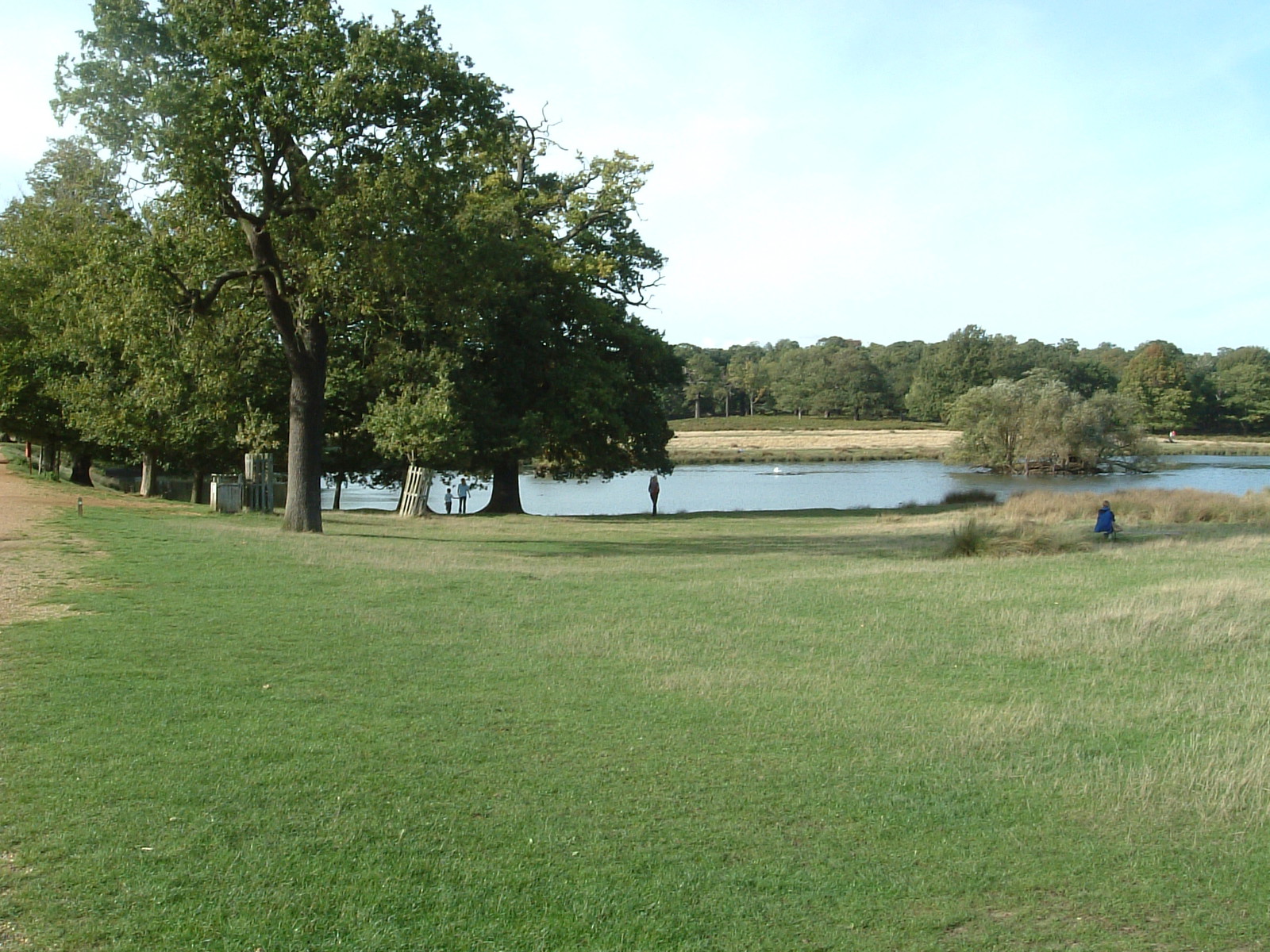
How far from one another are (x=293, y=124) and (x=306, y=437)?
22.7 feet

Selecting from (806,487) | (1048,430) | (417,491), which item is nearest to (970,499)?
(806,487)

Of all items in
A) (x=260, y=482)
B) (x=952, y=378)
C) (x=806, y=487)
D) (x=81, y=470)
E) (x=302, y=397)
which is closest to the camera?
(x=302, y=397)

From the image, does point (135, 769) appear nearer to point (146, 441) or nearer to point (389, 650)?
point (389, 650)

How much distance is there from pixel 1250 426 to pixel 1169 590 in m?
122

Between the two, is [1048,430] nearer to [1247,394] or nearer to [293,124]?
[293,124]

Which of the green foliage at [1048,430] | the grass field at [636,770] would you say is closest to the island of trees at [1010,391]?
the green foliage at [1048,430]

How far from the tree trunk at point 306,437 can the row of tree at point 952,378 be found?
86.6 meters

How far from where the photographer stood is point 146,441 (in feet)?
112

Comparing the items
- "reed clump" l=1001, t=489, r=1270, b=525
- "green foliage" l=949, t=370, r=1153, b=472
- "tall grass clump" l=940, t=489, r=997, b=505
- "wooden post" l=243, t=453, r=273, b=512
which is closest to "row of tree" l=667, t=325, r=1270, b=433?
"green foliage" l=949, t=370, r=1153, b=472

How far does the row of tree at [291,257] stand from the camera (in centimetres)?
2038

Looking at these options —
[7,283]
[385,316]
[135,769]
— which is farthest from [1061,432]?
[135,769]

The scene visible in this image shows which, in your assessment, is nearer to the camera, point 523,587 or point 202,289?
point 523,587

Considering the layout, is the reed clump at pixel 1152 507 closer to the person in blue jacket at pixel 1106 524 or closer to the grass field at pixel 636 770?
the person in blue jacket at pixel 1106 524

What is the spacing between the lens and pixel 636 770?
270 inches
